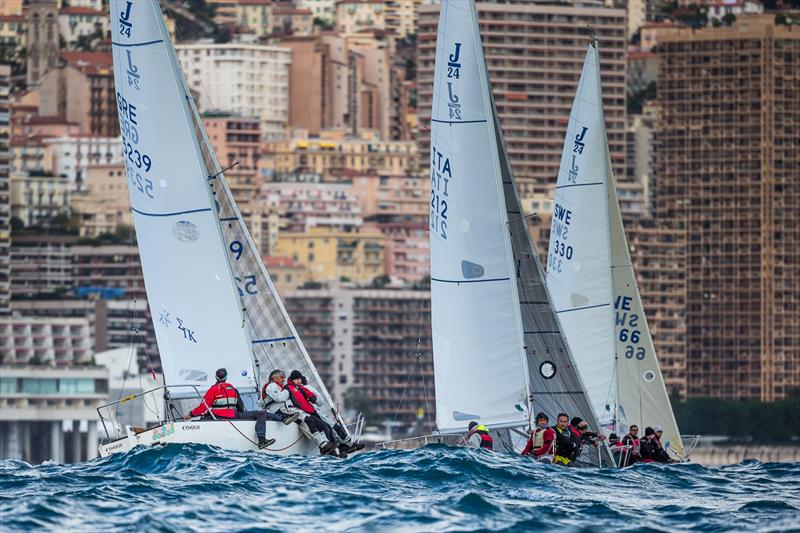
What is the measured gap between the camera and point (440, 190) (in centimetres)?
3984

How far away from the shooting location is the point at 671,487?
126 feet

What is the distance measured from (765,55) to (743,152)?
703cm

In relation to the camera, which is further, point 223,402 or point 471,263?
point 471,263

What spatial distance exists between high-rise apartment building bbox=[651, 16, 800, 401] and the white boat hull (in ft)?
427

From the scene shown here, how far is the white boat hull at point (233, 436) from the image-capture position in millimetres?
36844

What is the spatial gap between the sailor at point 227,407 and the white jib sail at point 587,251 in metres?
12.2

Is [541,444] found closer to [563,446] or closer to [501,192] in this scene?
[563,446]

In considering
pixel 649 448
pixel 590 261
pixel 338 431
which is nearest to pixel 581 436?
pixel 338 431

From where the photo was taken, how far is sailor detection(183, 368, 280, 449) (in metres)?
36.8

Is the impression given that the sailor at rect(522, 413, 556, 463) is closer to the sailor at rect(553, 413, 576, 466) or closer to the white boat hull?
the sailor at rect(553, 413, 576, 466)

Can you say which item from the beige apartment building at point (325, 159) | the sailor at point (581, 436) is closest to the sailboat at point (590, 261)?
the sailor at point (581, 436)

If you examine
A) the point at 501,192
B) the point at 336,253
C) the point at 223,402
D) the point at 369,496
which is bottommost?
the point at 369,496

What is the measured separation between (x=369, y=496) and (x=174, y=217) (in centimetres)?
657

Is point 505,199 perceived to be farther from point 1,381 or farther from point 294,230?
point 294,230
